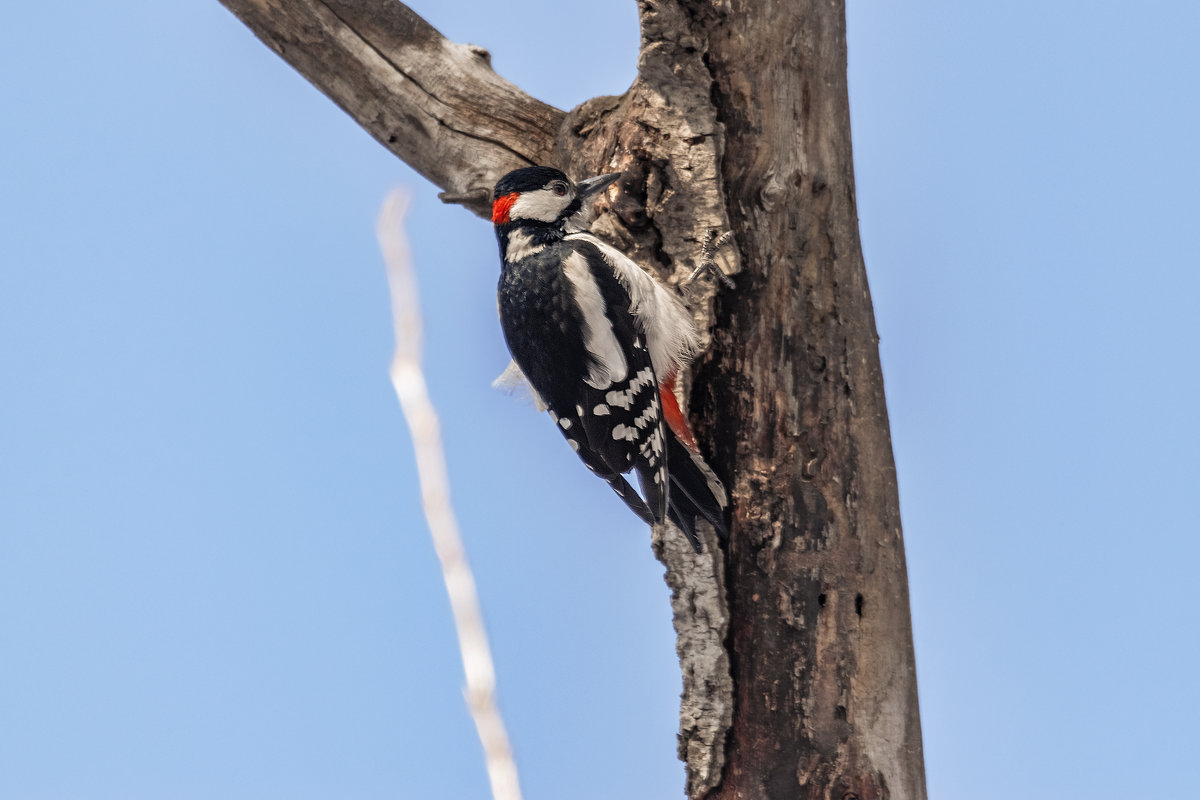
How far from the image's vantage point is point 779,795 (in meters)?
1.83

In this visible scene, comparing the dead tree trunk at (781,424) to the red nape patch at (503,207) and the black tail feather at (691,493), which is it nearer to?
the black tail feather at (691,493)

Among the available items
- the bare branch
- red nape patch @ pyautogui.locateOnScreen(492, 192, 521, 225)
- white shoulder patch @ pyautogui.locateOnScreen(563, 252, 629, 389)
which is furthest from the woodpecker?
the bare branch

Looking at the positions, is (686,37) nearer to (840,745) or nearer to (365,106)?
(365,106)

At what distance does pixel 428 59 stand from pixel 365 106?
0.18m

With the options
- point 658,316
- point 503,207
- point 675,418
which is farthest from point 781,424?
point 503,207

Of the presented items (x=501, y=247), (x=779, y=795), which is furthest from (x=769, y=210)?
(x=779, y=795)

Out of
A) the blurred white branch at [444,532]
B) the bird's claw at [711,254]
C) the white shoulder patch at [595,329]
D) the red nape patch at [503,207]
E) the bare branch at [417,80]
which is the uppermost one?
the bare branch at [417,80]

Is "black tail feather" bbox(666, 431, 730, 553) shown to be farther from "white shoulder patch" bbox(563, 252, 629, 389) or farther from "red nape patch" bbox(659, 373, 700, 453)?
"white shoulder patch" bbox(563, 252, 629, 389)

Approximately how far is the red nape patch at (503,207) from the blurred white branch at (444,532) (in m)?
0.45

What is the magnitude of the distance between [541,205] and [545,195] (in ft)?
0.08

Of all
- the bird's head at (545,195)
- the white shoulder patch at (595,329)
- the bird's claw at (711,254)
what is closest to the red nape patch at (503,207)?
the bird's head at (545,195)

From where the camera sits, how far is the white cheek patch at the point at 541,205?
1965 mm

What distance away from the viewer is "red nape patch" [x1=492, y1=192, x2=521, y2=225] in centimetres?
202

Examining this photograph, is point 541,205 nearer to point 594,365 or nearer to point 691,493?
point 594,365
